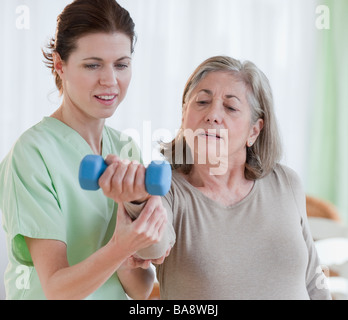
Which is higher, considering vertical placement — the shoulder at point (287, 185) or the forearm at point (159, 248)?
the shoulder at point (287, 185)

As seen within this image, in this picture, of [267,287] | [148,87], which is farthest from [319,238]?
[267,287]

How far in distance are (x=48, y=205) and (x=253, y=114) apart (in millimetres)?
350

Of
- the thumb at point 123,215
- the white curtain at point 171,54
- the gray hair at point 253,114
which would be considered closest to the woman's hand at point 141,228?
the thumb at point 123,215

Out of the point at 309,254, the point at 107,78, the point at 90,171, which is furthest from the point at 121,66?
the point at 309,254

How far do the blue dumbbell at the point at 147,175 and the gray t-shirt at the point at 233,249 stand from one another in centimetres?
19

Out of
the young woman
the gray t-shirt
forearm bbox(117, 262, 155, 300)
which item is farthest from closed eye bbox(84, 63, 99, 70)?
forearm bbox(117, 262, 155, 300)

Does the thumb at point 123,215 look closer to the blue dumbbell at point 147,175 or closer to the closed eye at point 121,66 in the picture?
the blue dumbbell at point 147,175

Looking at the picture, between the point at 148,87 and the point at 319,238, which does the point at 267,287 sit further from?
the point at 148,87

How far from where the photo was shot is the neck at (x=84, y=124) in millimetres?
796

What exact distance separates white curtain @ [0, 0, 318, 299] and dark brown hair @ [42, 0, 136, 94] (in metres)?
0.59

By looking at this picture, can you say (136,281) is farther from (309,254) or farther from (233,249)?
(309,254)

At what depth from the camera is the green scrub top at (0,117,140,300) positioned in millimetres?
705

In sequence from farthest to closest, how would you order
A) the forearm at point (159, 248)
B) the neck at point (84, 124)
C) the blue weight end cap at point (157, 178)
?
the neck at point (84, 124)
the forearm at point (159, 248)
the blue weight end cap at point (157, 178)

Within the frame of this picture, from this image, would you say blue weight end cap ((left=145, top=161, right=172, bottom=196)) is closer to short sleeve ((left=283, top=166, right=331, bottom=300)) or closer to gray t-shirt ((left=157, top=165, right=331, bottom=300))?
gray t-shirt ((left=157, top=165, right=331, bottom=300))
